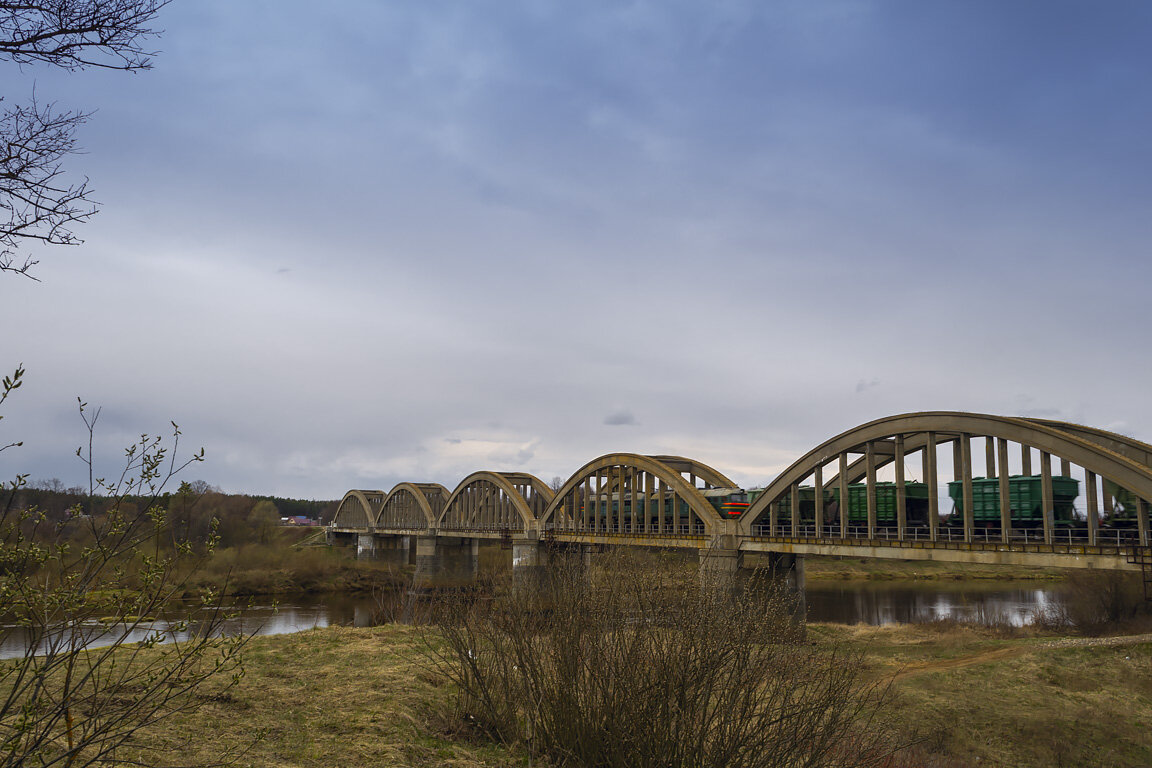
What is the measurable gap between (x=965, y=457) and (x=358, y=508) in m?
123

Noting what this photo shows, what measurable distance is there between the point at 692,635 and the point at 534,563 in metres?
65.5

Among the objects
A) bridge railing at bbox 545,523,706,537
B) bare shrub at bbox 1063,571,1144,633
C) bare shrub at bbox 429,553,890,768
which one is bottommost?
bare shrub at bbox 1063,571,1144,633

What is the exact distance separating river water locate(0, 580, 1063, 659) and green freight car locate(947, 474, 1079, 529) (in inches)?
553

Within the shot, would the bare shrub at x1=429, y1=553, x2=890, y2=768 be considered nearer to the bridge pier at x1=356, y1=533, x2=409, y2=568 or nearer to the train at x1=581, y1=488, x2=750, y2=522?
the train at x1=581, y1=488, x2=750, y2=522

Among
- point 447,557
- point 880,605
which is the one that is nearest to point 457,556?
point 447,557

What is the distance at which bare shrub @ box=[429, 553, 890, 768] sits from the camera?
8.24m

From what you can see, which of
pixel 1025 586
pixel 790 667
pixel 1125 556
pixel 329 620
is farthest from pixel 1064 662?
pixel 1025 586

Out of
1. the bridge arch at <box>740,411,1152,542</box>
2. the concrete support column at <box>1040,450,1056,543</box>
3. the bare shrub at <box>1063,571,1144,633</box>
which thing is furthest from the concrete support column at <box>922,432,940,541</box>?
the bare shrub at <box>1063,571,1144,633</box>

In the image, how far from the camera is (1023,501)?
31.0m

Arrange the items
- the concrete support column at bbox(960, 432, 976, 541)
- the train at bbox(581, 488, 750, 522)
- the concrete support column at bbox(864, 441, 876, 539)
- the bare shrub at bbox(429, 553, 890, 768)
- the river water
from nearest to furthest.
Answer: the bare shrub at bbox(429, 553, 890, 768) → the concrete support column at bbox(960, 432, 976, 541) → the concrete support column at bbox(864, 441, 876, 539) → the train at bbox(581, 488, 750, 522) → the river water

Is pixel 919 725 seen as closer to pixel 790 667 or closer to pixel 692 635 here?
pixel 790 667

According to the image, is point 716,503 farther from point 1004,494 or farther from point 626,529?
point 1004,494

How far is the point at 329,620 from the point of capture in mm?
51500

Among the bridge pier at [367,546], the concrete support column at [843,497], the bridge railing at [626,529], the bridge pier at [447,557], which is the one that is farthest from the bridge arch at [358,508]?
the concrete support column at [843,497]
